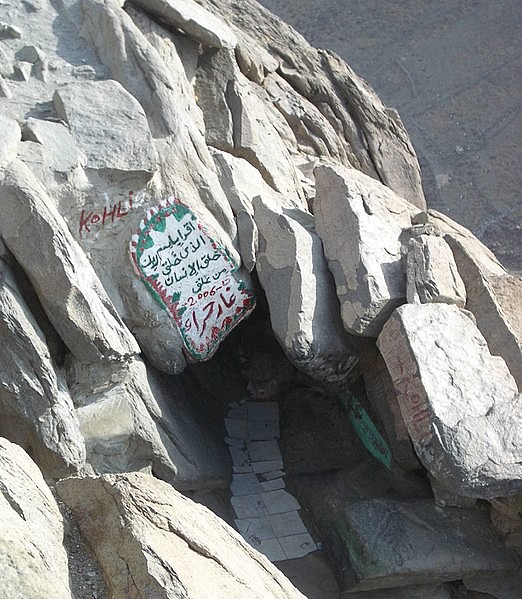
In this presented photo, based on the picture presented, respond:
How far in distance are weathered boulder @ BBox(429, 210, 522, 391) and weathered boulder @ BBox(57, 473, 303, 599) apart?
8.61 feet

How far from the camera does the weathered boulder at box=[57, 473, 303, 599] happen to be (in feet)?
10.9

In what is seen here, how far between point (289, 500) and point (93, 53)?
11.3 ft

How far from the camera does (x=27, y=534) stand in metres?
3.21

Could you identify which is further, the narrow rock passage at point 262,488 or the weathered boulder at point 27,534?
the narrow rock passage at point 262,488

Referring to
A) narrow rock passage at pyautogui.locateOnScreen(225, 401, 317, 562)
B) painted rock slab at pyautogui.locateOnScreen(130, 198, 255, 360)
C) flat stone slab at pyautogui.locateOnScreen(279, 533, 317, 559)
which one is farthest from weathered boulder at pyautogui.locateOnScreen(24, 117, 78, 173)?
flat stone slab at pyautogui.locateOnScreen(279, 533, 317, 559)

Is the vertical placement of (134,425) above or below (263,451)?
above

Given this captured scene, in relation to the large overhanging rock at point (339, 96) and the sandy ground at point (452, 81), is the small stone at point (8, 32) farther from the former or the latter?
the sandy ground at point (452, 81)

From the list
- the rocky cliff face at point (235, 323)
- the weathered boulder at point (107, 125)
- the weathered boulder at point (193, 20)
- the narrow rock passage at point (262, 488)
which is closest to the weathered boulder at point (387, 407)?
the rocky cliff face at point (235, 323)

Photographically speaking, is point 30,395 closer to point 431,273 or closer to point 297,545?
point 297,545

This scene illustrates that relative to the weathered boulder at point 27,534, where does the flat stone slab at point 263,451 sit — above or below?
above

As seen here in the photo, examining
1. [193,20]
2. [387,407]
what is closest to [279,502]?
[387,407]

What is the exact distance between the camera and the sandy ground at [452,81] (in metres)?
13.0

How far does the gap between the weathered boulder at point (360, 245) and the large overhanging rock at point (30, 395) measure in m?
1.82

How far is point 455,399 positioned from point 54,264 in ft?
7.84
